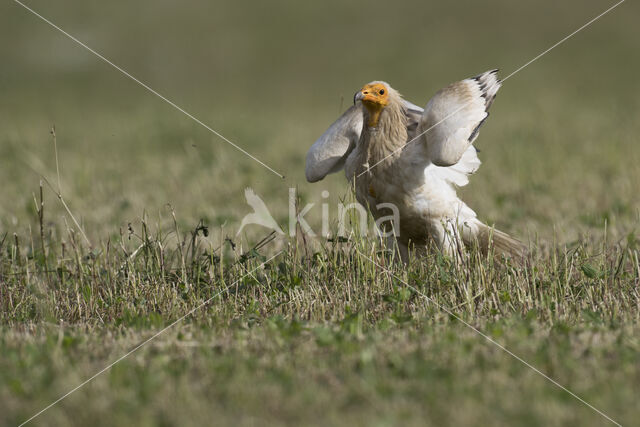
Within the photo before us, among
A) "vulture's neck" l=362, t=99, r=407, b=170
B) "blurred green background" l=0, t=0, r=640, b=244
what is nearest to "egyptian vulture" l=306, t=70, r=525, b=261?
"vulture's neck" l=362, t=99, r=407, b=170

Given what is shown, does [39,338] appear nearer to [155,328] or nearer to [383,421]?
[155,328]

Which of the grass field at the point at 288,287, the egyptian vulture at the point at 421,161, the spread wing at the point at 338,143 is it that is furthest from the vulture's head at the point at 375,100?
the grass field at the point at 288,287

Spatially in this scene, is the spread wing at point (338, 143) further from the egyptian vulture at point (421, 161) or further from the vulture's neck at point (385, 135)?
the vulture's neck at point (385, 135)

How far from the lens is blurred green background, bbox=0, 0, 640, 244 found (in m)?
9.00

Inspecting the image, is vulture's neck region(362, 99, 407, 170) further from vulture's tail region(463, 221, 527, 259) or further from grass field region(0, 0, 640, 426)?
vulture's tail region(463, 221, 527, 259)

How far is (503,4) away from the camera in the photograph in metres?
30.2

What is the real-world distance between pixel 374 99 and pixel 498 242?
135 centimetres

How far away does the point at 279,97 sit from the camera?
82.6 ft

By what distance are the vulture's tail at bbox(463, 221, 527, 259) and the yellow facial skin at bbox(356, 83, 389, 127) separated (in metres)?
1.05

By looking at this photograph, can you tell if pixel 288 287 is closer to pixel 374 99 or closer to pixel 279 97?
pixel 374 99

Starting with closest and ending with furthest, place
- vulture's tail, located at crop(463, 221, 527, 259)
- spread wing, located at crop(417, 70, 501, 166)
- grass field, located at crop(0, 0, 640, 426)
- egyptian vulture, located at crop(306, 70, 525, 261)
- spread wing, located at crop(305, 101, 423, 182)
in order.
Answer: grass field, located at crop(0, 0, 640, 426) → spread wing, located at crop(417, 70, 501, 166) → egyptian vulture, located at crop(306, 70, 525, 261) → vulture's tail, located at crop(463, 221, 527, 259) → spread wing, located at crop(305, 101, 423, 182)

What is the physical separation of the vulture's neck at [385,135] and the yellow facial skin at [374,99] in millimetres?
20

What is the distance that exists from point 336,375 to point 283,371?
9.3 inches

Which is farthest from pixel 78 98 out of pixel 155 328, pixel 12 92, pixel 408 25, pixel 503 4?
pixel 155 328
